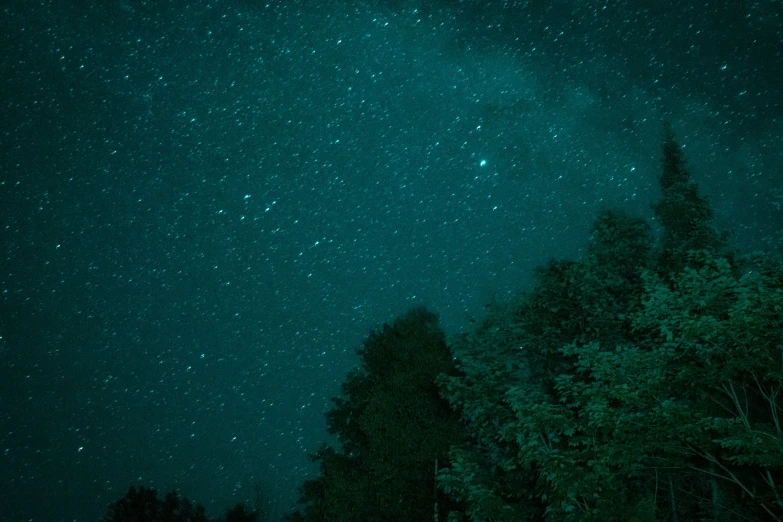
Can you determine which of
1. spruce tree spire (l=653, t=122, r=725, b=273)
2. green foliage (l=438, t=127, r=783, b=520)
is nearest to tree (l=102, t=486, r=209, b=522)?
green foliage (l=438, t=127, r=783, b=520)

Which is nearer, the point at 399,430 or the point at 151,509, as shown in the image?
the point at 399,430

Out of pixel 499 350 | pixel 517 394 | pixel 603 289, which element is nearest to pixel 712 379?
pixel 517 394

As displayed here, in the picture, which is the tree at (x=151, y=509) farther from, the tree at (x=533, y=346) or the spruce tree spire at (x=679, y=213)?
the spruce tree spire at (x=679, y=213)

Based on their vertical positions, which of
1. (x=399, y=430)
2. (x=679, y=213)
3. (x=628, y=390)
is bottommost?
(x=628, y=390)

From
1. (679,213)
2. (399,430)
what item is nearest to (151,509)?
(399,430)

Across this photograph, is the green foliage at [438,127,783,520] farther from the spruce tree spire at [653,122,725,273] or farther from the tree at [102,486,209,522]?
the tree at [102,486,209,522]

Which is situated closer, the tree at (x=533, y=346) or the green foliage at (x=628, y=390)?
the green foliage at (x=628, y=390)

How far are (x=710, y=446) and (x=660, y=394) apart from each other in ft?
3.37

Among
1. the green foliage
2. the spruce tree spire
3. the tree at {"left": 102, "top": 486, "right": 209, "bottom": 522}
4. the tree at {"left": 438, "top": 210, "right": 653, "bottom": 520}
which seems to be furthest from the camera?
the tree at {"left": 102, "top": 486, "right": 209, "bottom": 522}

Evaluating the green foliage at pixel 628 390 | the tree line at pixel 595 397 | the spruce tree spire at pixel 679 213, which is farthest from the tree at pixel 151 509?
the spruce tree spire at pixel 679 213

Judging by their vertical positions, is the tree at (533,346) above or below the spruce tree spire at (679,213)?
below

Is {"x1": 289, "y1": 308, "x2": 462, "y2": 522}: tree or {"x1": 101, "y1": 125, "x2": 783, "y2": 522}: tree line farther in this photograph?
{"x1": 289, "y1": 308, "x2": 462, "y2": 522}: tree

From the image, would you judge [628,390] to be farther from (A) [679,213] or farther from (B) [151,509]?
(B) [151,509]

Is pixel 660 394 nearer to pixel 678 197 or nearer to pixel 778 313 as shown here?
pixel 778 313
